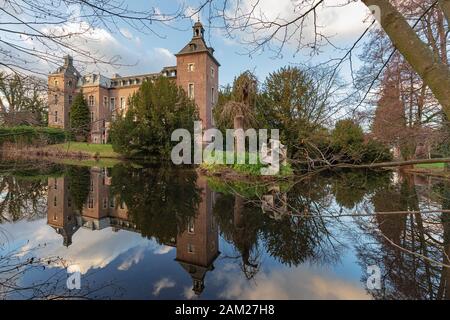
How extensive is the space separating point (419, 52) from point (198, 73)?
28.2m

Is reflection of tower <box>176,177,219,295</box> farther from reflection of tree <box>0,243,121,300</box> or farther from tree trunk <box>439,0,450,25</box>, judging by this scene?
tree trunk <box>439,0,450,25</box>

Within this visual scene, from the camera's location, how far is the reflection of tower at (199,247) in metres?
3.07

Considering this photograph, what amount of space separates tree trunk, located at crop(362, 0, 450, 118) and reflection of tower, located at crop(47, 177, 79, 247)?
4648 mm

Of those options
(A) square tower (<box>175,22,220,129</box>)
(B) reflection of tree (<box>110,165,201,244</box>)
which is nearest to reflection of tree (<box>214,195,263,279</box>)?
(B) reflection of tree (<box>110,165,201,244</box>)

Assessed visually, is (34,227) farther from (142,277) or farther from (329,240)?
(329,240)

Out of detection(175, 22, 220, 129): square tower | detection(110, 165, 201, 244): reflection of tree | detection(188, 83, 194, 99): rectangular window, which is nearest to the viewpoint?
detection(110, 165, 201, 244): reflection of tree

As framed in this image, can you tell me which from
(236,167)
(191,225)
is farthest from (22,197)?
(236,167)

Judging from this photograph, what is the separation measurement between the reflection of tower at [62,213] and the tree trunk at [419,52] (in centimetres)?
465

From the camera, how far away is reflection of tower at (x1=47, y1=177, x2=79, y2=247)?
14.8 feet

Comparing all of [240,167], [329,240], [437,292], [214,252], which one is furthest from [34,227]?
[240,167]

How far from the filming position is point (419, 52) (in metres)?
1.20

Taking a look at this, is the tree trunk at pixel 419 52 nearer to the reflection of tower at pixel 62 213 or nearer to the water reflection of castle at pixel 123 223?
the water reflection of castle at pixel 123 223

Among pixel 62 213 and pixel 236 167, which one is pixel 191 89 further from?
pixel 62 213

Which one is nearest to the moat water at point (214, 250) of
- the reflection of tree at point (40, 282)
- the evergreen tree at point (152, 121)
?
the reflection of tree at point (40, 282)
